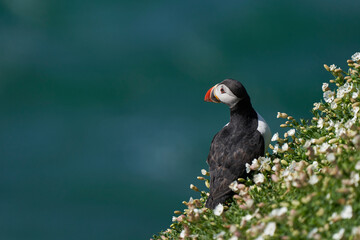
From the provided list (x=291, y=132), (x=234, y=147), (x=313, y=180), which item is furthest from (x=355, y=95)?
(x=313, y=180)

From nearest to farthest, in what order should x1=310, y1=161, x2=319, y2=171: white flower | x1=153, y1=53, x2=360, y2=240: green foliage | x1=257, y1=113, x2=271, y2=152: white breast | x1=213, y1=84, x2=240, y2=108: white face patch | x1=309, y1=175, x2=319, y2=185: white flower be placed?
1. x1=153, y1=53, x2=360, y2=240: green foliage
2. x1=309, y1=175, x2=319, y2=185: white flower
3. x1=310, y1=161, x2=319, y2=171: white flower
4. x1=257, y1=113, x2=271, y2=152: white breast
5. x1=213, y1=84, x2=240, y2=108: white face patch

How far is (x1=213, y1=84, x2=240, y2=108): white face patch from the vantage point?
7.45 m

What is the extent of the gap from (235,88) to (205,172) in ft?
5.14

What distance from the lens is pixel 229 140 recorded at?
24.4ft

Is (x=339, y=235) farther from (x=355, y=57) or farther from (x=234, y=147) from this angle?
(x=355, y=57)

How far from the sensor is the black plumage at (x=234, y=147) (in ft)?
23.0

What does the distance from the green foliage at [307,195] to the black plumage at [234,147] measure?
17 cm

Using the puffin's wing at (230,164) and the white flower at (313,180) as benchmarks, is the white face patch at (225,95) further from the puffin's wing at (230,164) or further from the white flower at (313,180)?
the white flower at (313,180)

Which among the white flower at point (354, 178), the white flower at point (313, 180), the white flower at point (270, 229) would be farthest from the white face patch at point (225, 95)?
the white flower at point (270, 229)

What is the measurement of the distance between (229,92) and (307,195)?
10.0ft

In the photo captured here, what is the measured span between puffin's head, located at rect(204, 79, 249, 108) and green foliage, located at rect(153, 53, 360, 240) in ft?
2.55

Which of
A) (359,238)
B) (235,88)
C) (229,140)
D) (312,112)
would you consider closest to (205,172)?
(229,140)

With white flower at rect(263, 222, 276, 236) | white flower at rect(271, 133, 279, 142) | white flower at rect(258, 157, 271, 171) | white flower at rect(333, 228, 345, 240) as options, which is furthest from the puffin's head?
white flower at rect(333, 228, 345, 240)

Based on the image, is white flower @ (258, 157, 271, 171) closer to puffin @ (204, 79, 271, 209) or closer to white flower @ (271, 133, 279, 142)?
puffin @ (204, 79, 271, 209)
